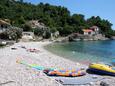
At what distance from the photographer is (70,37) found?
100562 mm

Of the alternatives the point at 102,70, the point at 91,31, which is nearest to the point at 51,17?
the point at 91,31

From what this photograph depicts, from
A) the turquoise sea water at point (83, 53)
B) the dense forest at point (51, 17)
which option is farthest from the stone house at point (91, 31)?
the turquoise sea water at point (83, 53)

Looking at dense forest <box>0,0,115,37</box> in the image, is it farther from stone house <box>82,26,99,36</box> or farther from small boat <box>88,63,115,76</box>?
small boat <box>88,63,115,76</box>

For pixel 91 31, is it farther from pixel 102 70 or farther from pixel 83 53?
pixel 102 70

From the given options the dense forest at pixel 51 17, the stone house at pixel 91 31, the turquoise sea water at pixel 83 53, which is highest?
the dense forest at pixel 51 17

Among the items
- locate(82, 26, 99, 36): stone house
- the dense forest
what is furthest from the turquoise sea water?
locate(82, 26, 99, 36): stone house

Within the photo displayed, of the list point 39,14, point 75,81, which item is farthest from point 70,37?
point 75,81

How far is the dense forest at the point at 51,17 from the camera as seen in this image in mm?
91319

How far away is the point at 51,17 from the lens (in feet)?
381

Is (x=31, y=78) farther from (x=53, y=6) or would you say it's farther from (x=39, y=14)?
(x=53, y=6)

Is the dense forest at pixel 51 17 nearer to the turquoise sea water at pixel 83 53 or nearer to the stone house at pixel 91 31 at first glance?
the stone house at pixel 91 31

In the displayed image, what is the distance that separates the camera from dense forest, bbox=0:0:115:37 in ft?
300

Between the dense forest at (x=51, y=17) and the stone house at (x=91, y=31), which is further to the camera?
the stone house at (x=91, y=31)

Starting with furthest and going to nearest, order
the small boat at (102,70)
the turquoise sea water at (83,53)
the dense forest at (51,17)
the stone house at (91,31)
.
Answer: the stone house at (91,31) < the dense forest at (51,17) < the turquoise sea water at (83,53) < the small boat at (102,70)
